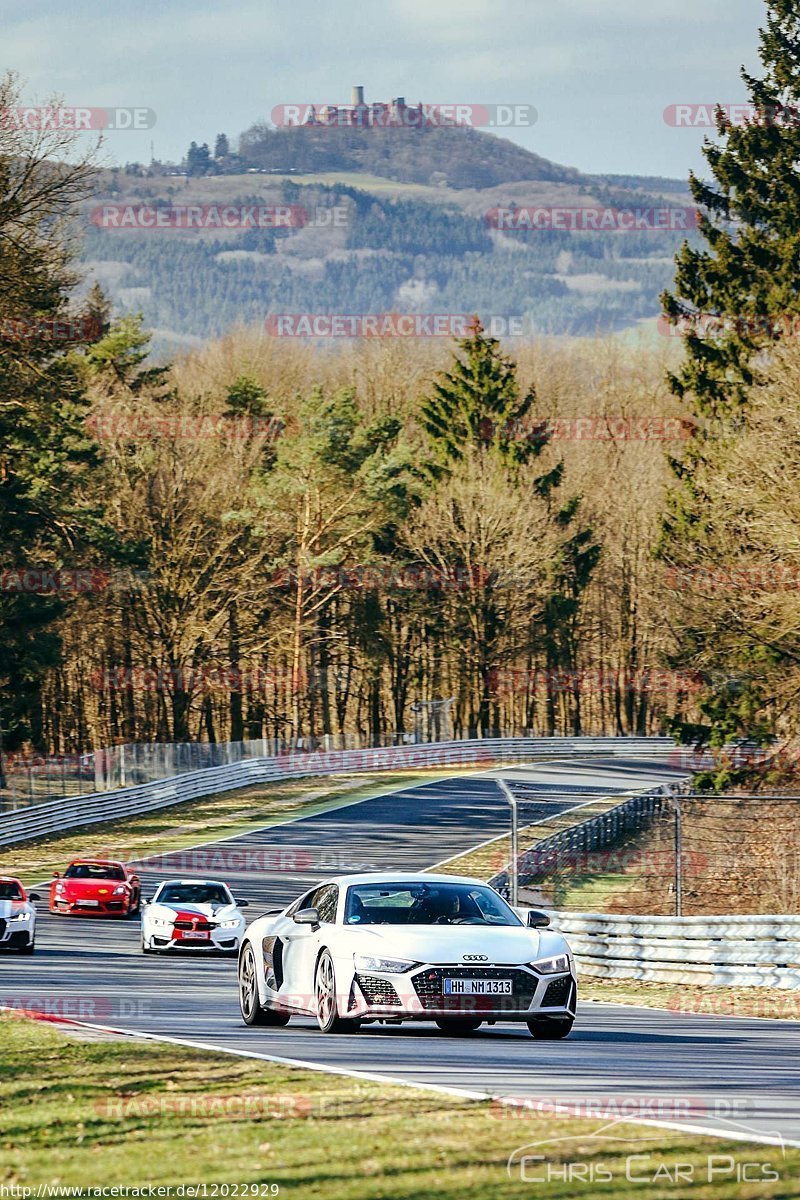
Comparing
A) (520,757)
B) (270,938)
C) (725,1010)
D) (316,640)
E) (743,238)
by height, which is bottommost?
(520,757)

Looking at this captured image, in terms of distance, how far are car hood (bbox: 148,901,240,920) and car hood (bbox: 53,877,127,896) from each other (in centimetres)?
781

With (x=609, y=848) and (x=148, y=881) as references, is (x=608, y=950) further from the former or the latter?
(x=148, y=881)

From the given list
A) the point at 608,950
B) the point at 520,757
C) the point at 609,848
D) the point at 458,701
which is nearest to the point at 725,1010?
the point at 608,950

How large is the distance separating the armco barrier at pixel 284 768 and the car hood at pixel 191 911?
23.1 metres

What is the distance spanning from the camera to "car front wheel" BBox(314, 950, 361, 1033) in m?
14.4

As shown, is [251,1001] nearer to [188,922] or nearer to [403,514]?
[188,922]

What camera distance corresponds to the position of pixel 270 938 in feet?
50.9

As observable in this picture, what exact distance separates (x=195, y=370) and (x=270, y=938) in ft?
275

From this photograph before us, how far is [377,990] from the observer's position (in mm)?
14016

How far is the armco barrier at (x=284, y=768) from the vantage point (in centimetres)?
5303

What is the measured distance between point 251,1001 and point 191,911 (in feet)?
40.9
